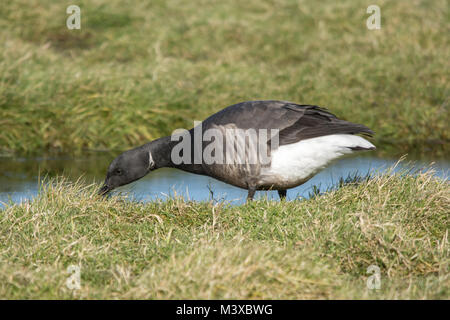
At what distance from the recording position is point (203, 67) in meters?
11.4

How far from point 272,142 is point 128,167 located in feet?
5.07

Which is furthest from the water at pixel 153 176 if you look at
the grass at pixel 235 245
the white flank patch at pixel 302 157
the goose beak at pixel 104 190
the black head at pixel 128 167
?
the grass at pixel 235 245

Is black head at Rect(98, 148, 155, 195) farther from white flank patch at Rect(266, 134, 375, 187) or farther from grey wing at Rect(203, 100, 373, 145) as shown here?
white flank patch at Rect(266, 134, 375, 187)

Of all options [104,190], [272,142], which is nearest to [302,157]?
[272,142]

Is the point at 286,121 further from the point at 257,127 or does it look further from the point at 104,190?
the point at 104,190

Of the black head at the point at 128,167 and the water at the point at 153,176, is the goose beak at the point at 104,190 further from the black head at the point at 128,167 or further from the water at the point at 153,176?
the water at the point at 153,176

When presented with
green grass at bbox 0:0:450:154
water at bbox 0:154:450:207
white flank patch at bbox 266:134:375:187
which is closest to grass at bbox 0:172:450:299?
white flank patch at bbox 266:134:375:187

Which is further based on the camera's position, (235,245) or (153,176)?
(153,176)

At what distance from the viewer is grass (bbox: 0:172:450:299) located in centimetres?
408

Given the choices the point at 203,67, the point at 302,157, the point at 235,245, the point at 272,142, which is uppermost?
the point at 203,67

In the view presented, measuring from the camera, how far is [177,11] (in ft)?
46.9

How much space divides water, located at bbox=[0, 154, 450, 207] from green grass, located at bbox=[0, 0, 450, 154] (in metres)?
0.67

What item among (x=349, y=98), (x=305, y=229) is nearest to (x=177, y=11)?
(x=349, y=98)

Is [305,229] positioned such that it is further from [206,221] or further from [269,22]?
[269,22]
